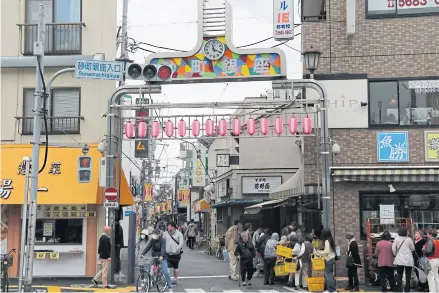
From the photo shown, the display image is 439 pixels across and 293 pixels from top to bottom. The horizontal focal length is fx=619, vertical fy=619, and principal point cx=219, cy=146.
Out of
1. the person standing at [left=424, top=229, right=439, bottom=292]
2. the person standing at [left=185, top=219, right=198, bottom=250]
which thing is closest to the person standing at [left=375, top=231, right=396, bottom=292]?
the person standing at [left=424, top=229, right=439, bottom=292]

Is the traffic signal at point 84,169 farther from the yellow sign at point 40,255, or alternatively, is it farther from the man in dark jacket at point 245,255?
the man in dark jacket at point 245,255

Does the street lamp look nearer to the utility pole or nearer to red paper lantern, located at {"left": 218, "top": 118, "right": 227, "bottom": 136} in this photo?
red paper lantern, located at {"left": 218, "top": 118, "right": 227, "bottom": 136}

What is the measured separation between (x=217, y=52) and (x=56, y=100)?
20.5ft

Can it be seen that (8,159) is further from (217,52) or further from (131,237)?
(217,52)

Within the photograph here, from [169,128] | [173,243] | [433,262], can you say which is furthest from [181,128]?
[433,262]

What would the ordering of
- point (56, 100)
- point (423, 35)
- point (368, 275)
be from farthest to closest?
point (56, 100)
point (423, 35)
point (368, 275)

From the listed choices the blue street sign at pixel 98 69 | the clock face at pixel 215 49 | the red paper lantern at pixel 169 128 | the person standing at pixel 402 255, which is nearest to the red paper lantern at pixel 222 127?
the red paper lantern at pixel 169 128

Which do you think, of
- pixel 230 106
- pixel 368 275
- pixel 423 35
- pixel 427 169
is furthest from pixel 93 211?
pixel 423 35

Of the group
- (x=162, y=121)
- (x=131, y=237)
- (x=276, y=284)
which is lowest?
(x=276, y=284)

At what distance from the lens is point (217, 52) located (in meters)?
20.3

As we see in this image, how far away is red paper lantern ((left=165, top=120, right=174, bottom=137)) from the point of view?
19984 mm

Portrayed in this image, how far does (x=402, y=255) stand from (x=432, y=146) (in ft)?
16.8

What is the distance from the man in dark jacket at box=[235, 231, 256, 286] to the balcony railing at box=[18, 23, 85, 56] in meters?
8.97

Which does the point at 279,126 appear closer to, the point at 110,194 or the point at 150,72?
the point at 150,72
